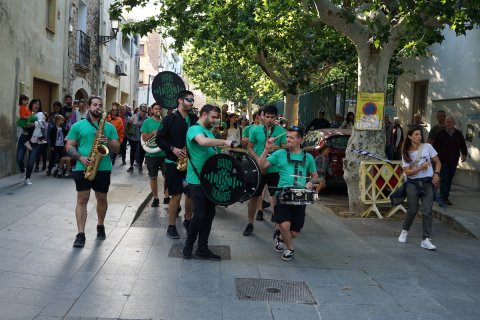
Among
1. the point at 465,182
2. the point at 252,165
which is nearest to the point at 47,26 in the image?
the point at 252,165

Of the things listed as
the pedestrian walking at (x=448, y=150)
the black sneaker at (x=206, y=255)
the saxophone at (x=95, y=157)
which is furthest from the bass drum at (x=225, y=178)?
the pedestrian walking at (x=448, y=150)

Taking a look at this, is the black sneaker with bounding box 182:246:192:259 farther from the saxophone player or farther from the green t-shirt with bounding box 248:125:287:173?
the green t-shirt with bounding box 248:125:287:173

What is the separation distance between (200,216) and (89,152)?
5.14ft

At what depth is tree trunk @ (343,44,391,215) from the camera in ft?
31.3

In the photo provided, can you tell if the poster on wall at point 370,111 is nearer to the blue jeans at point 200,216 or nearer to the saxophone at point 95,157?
the blue jeans at point 200,216

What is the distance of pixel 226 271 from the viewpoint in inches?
225

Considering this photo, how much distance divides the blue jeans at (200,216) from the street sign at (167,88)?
9.93 feet

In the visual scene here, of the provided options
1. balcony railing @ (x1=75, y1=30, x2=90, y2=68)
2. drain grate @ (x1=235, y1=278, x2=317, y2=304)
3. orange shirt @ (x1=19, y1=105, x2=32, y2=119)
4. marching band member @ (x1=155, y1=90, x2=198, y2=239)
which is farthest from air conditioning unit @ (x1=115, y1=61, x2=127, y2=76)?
drain grate @ (x1=235, y1=278, x2=317, y2=304)

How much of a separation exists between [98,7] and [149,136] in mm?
13142

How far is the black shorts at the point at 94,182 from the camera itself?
20.9 feet

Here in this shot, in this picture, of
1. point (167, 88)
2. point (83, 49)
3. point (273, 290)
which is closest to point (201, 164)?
point (273, 290)

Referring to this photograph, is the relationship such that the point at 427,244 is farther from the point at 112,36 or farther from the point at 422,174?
the point at 112,36

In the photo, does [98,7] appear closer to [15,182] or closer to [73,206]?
[15,182]

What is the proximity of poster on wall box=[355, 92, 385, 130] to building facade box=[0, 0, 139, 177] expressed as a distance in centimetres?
651
